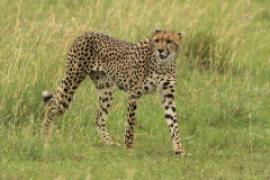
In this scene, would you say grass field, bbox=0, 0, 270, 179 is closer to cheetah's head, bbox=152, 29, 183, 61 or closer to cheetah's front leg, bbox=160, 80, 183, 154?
cheetah's front leg, bbox=160, 80, 183, 154

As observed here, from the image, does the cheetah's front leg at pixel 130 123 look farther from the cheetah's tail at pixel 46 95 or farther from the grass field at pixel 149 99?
the cheetah's tail at pixel 46 95

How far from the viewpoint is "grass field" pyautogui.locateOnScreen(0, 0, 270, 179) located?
26.8 ft

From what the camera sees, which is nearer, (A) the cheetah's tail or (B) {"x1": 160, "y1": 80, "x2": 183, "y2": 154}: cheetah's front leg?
(B) {"x1": 160, "y1": 80, "x2": 183, "y2": 154}: cheetah's front leg

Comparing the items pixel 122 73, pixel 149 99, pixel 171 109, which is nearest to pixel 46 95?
pixel 122 73

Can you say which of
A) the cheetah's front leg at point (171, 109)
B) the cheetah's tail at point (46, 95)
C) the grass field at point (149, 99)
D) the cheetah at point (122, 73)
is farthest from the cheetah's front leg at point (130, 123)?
the cheetah's tail at point (46, 95)

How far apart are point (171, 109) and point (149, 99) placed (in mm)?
1760

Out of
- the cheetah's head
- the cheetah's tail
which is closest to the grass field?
the cheetah's tail

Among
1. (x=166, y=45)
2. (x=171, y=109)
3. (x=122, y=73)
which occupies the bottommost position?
(x=171, y=109)

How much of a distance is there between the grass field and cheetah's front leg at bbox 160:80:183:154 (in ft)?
0.38

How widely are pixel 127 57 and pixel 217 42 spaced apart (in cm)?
318

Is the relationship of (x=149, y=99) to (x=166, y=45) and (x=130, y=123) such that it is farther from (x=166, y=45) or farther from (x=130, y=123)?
(x=166, y=45)

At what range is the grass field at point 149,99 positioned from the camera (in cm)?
816

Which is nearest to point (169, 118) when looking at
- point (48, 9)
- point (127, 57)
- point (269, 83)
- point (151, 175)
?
point (127, 57)

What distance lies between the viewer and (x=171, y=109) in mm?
9258
